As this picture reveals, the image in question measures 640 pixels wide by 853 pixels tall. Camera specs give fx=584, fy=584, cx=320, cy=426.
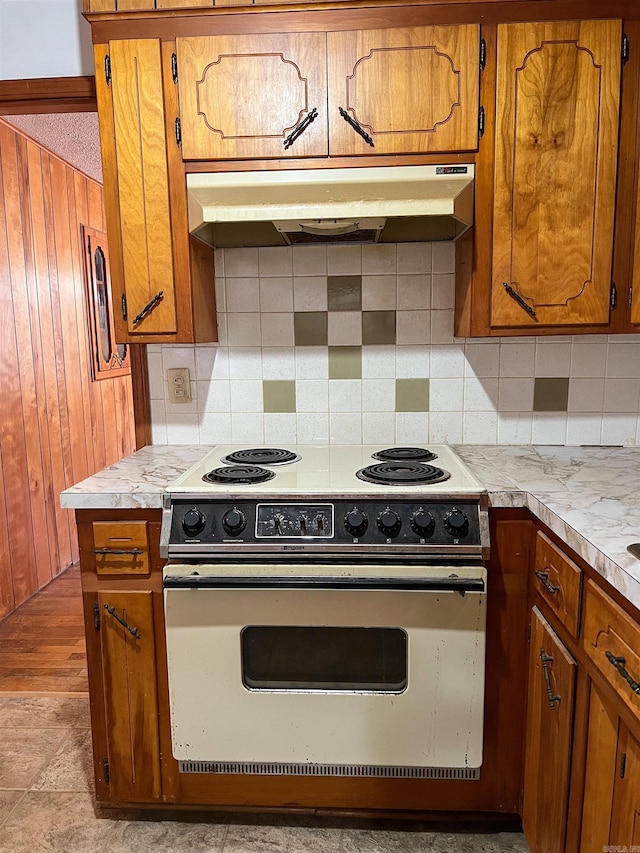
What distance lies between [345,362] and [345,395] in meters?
0.12

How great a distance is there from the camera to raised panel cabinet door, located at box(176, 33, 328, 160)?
1.62m

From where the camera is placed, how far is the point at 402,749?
152 centimetres

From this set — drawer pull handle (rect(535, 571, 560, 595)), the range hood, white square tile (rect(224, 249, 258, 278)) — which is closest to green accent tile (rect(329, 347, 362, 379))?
white square tile (rect(224, 249, 258, 278))

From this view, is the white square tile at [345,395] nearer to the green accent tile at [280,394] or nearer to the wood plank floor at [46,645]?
the green accent tile at [280,394]

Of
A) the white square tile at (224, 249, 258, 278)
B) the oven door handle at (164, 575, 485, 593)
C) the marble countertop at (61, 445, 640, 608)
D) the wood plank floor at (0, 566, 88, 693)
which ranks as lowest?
the wood plank floor at (0, 566, 88, 693)

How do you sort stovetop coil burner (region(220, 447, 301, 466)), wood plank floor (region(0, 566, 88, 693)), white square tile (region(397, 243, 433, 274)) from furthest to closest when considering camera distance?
wood plank floor (region(0, 566, 88, 693)) < white square tile (region(397, 243, 433, 274)) < stovetop coil burner (region(220, 447, 301, 466))

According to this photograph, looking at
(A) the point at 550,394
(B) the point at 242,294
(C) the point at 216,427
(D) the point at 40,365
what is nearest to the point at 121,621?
(C) the point at 216,427

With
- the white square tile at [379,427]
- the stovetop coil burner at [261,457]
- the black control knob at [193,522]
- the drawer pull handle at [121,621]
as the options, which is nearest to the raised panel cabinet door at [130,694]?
the drawer pull handle at [121,621]

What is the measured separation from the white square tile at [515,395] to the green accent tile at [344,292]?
1.89 feet

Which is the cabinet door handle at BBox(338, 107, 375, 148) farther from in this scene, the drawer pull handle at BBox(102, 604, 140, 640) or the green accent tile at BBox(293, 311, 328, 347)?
the drawer pull handle at BBox(102, 604, 140, 640)

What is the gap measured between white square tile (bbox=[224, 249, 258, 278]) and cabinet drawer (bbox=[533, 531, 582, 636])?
1.28 meters

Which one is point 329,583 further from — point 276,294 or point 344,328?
point 276,294

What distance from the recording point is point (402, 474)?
159 centimetres

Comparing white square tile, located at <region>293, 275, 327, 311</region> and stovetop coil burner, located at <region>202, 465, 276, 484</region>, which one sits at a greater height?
white square tile, located at <region>293, 275, 327, 311</region>
